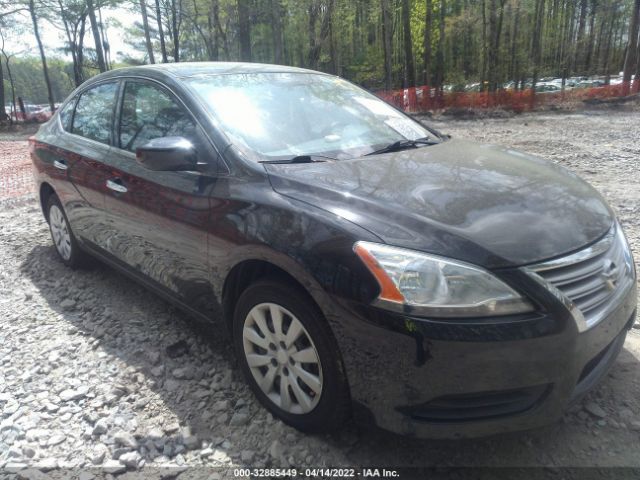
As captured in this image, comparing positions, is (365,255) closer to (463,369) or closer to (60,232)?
(463,369)

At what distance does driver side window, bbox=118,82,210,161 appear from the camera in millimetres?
2691

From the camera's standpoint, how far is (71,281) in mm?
4102

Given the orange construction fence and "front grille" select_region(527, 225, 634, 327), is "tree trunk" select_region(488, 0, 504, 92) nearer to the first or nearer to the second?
the orange construction fence

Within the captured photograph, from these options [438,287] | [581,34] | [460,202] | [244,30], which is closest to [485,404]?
[438,287]

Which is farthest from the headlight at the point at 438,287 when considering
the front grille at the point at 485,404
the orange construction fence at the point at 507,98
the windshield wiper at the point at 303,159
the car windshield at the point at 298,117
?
the orange construction fence at the point at 507,98

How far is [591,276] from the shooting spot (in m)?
1.88

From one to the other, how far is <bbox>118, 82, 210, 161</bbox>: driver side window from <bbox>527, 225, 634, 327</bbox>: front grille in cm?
173

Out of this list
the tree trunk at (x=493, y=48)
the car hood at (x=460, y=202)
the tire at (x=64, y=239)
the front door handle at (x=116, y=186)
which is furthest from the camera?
the tree trunk at (x=493, y=48)

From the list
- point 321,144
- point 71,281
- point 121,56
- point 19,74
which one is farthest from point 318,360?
point 19,74

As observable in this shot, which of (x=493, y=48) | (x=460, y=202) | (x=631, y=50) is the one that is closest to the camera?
(x=460, y=202)

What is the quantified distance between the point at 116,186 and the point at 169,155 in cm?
93

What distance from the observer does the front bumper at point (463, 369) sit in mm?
1676

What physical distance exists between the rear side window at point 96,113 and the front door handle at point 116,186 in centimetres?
36

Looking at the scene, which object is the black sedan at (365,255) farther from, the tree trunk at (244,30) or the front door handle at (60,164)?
the tree trunk at (244,30)
